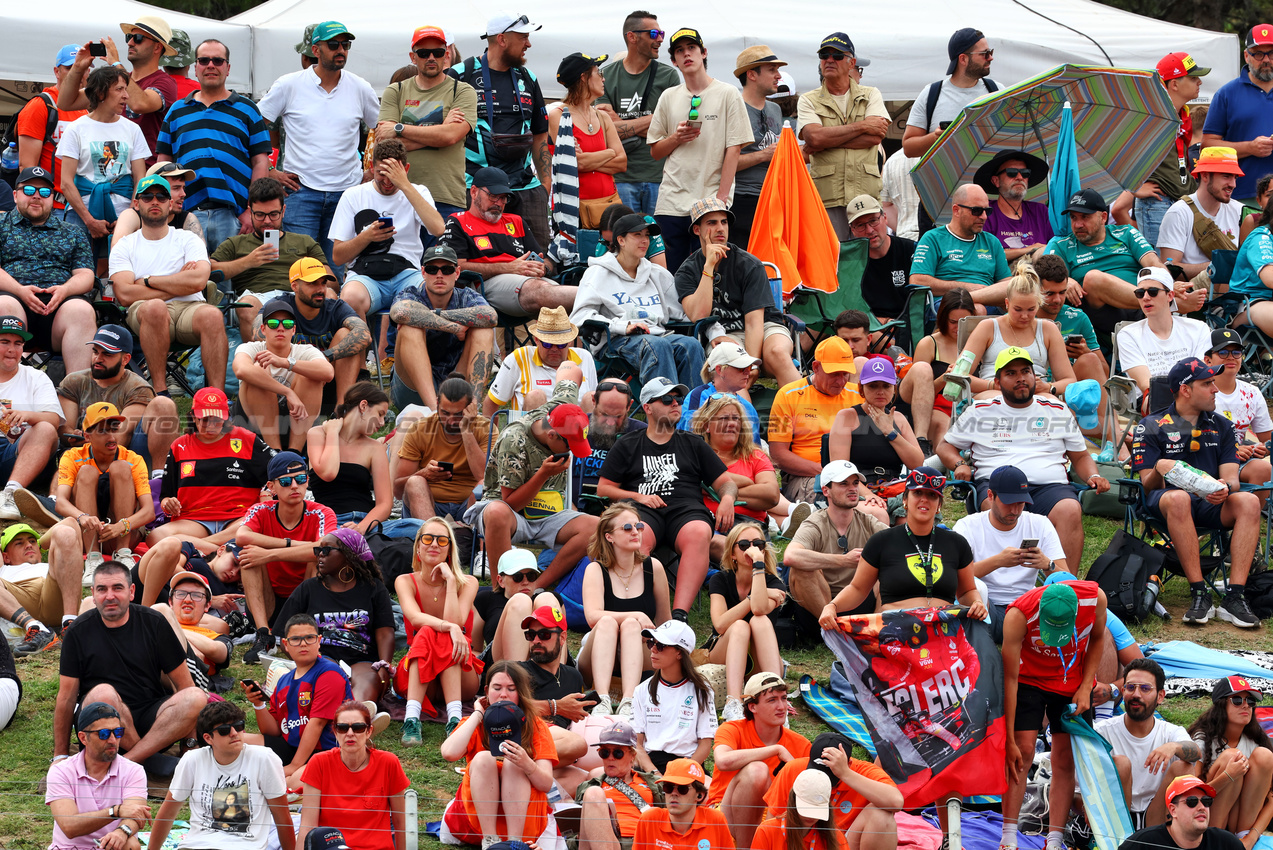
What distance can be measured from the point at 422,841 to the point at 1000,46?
963 centimetres

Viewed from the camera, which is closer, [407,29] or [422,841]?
[422,841]

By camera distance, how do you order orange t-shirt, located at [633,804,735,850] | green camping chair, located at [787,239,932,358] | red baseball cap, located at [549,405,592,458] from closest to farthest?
orange t-shirt, located at [633,804,735,850], red baseball cap, located at [549,405,592,458], green camping chair, located at [787,239,932,358]

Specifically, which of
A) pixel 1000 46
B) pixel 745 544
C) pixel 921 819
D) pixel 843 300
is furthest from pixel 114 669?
pixel 1000 46

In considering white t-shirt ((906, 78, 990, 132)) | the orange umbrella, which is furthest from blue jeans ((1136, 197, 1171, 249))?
the orange umbrella

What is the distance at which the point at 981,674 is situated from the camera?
740 centimetres

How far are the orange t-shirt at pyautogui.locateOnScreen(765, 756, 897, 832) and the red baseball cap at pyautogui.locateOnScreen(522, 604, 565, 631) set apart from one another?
1.48 metres

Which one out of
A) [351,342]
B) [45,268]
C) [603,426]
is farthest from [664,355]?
[45,268]

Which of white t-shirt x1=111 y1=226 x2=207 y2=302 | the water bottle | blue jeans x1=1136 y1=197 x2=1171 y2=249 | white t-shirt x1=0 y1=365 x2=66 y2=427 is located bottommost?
white t-shirt x1=0 y1=365 x2=66 y2=427

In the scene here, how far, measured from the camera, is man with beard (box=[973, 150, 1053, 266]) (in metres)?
12.4

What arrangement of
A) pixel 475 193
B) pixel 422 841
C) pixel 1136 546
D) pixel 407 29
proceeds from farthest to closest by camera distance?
1. pixel 407 29
2. pixel 475 193
3. pixel 1136 546
4. pixel 422 841

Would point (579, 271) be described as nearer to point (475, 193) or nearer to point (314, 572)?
point (475, 193)

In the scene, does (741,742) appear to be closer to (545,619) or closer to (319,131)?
(545,619)

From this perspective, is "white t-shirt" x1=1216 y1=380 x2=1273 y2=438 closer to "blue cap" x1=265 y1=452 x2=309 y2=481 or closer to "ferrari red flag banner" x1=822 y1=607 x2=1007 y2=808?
"ferrari red flag banner" x1=822 y1=607 x2=1007 y2=808

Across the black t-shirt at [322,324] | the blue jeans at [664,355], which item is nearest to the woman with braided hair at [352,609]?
the black t-shirt at [322,324]
